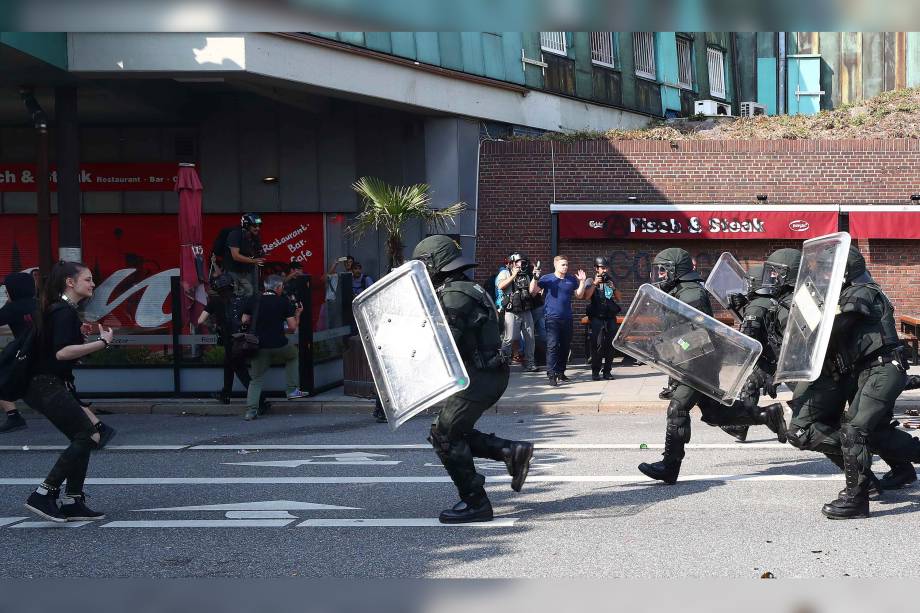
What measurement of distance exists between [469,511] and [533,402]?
6.22m

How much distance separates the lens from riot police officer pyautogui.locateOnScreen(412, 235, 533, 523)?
704cm

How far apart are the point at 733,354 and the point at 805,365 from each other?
2.61 ft

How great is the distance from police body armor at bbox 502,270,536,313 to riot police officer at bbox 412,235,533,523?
8.41 metres

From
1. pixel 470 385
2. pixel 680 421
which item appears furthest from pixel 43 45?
pixel 680 421

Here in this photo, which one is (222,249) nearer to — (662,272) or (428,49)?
(428,49)

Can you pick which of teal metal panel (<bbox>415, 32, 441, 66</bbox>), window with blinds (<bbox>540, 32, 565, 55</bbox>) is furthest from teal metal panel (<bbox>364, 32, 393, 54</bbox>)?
window with blinds (<bbox>540, 32, 565, 55</bbox>)

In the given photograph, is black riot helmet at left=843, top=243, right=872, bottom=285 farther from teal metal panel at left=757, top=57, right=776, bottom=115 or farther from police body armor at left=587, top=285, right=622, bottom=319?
teal metal panel at left=757, top=57, right=776, bottom=115

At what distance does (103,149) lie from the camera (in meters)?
20.7

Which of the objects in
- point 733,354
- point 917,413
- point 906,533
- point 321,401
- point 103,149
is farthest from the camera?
point 103,149

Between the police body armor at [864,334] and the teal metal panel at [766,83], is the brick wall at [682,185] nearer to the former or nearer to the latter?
the police body armor at [864,334]
